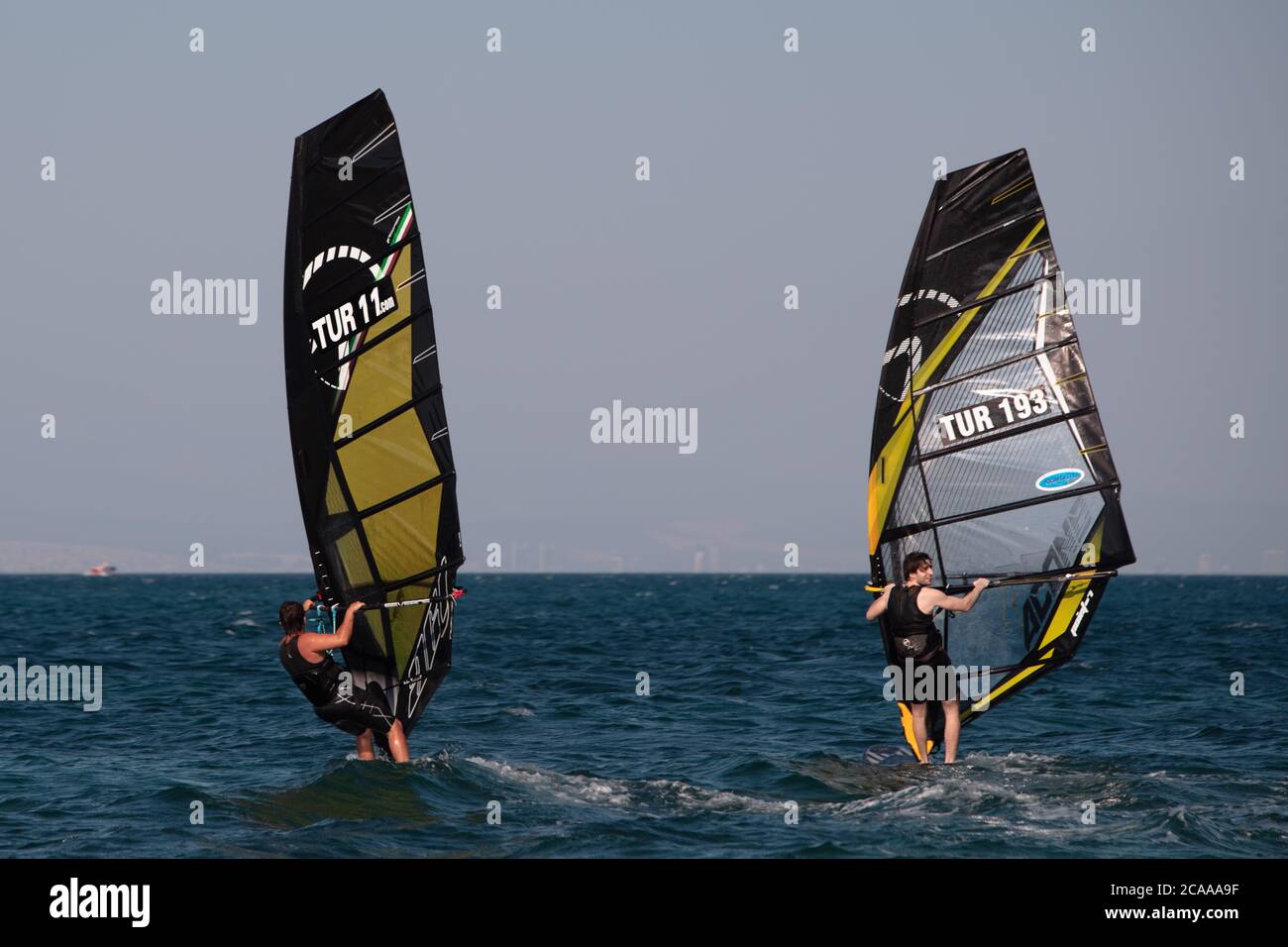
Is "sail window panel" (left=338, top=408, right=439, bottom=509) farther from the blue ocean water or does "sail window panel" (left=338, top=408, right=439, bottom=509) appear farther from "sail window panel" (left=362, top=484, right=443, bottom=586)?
the blue ocean water

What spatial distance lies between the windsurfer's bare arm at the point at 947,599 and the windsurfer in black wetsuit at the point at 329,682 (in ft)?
15.8

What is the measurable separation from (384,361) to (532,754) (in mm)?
4409

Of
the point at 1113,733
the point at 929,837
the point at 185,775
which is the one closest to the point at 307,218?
the point at 185,775

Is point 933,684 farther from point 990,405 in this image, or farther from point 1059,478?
point 990,405

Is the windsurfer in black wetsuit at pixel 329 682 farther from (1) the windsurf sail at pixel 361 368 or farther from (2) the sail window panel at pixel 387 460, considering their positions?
(2) the sail window panel at pixel 387 460

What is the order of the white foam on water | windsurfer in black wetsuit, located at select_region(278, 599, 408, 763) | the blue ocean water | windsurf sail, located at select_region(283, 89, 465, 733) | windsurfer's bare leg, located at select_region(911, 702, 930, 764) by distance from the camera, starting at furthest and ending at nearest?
windsurfer's bare leg, located at select_region(911, 702, 930, 764)
windsurf sail, located at select_region(283, 89, 465, 733)
windsurfer in black wetsuit, located at select_region(278, 599, 408, 763)
the white foam on water
the blue ocean water

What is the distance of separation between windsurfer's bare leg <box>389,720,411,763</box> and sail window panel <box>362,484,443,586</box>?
1325mm

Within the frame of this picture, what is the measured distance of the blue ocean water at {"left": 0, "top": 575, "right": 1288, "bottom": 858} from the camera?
34.2ft

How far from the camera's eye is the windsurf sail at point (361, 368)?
12570 mm

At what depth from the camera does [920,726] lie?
43.6 feet

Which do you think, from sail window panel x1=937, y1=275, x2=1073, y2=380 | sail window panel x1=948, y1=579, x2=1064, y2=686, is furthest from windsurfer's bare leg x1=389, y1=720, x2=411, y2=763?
sail window panel x1=937, y1=275, x2=1073, y2=380

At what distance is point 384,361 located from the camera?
12742mm

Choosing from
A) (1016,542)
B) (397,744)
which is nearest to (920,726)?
(1016,542)
